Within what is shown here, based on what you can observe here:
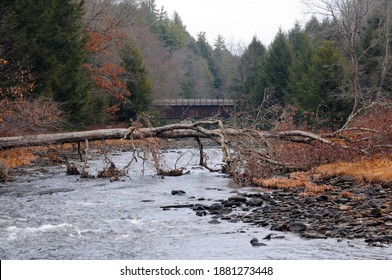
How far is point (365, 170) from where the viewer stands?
21188mm

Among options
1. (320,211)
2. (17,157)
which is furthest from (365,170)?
(17,157)

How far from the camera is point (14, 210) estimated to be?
16.5 meters

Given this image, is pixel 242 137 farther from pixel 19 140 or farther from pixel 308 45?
pixel 308 45

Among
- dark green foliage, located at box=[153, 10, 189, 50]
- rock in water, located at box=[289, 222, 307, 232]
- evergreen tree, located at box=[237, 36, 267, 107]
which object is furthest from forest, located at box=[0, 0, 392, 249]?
dark green foliage, located at box=[153, 10, 189, 50]

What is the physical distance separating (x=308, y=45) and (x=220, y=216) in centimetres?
4644

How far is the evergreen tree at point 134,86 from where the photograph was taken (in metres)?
55.5

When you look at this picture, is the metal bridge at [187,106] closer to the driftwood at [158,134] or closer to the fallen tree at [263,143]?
the driftwood at [158,134]

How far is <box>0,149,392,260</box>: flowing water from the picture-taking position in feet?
38.8

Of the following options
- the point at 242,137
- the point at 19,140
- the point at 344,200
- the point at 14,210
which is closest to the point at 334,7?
the point at 242,137

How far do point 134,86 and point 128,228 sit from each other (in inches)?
1681

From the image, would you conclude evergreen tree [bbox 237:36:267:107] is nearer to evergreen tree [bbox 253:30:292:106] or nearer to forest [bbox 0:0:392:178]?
forest [bbox 0:0:392:178]

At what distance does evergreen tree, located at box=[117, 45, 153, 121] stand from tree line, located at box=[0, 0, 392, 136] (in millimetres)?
94

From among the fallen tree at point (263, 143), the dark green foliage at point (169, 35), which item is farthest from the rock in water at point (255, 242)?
the dark green foliage at point (169, 35)

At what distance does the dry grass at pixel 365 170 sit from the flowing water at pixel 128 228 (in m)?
3.99
